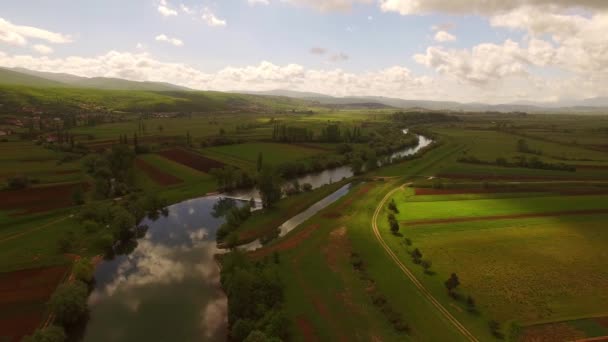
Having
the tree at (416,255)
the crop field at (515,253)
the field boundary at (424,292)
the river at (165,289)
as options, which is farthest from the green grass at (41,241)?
the crop field at (515,253)

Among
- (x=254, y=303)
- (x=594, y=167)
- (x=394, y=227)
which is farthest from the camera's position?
(x=594, y=167)

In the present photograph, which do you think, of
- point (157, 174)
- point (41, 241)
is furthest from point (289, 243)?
point (157, 174)

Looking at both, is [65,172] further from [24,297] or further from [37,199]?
[24,297]

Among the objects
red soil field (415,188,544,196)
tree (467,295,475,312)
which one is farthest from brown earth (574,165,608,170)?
tree (467,295,475,312)

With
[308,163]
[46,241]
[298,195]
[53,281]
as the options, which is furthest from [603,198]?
[46,241]

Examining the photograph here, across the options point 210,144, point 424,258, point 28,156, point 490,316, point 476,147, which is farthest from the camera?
point 476,147

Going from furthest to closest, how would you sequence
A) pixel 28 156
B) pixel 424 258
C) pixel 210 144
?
→ pixel 210 144 < pixel 28 156 < pixel 424 258

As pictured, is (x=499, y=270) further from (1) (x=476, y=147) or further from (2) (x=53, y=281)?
(1) (x=476, y=147)
